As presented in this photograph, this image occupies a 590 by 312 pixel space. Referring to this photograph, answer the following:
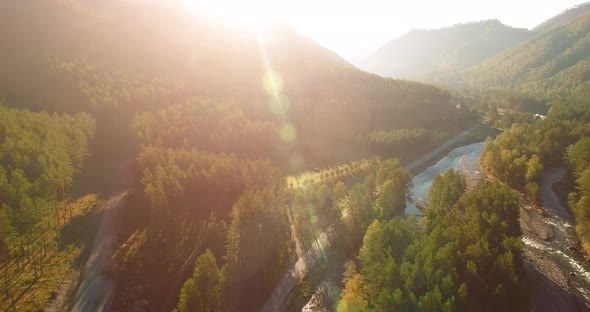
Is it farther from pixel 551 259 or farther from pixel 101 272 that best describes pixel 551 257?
pixel 101 272

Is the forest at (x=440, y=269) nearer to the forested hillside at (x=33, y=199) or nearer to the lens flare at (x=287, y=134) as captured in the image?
the forested hillside at (x=33, y=199)

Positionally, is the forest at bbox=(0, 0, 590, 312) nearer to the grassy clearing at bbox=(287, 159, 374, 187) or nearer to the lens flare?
the grassy clearing at bbox=(287, 159, 374, 187)

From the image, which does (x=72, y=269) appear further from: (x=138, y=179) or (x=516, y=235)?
(x=516, y=235)

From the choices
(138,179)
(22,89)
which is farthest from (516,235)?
(22,89)

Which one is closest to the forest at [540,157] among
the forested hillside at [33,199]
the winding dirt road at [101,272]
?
the winding dirt road at [101,272]

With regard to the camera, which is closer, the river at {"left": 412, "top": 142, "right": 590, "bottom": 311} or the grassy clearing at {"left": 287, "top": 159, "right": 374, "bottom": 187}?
the river at {"left": 412, "top": 142, "right": 590, "bottom": 311}

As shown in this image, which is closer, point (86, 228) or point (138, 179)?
point (86, 228)

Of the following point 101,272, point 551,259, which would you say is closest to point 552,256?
point 551,259

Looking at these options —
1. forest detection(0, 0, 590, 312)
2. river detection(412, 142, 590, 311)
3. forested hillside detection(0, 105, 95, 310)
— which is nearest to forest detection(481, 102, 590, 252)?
forest detection(0, 0, 590, 312)
